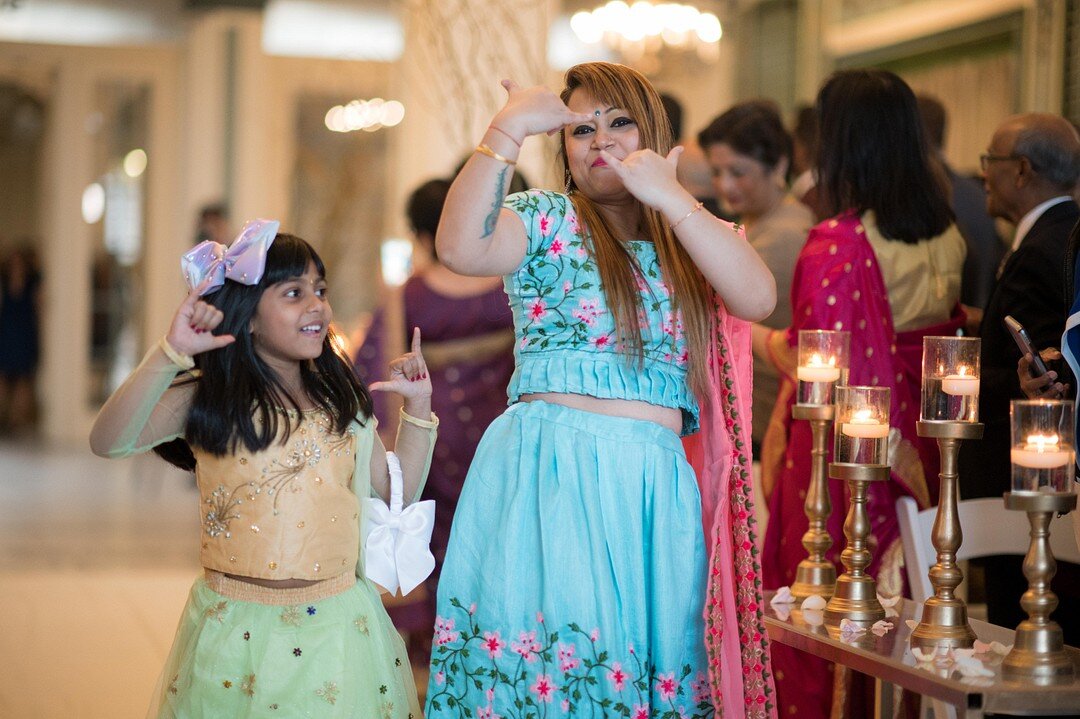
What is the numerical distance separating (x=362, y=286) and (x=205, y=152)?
1689 mm

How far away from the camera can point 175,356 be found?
1.93 m

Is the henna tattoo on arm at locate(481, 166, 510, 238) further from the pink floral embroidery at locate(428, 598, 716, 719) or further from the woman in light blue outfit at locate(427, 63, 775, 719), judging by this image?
the pink floral embroidery at locate(428, 598, 716, 719)

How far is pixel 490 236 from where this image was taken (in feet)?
6.11

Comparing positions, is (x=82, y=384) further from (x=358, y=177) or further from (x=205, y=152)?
(x=358, y=177)

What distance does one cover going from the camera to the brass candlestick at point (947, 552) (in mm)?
1996

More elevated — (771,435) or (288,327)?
(288,327)

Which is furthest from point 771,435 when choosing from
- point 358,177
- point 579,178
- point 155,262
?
point 155,262

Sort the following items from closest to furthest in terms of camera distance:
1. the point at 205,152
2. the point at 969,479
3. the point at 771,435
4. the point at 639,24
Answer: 1. the point at 969,479
2. the point at 771,435
3. the point at 639,24
4. the point at 205,152

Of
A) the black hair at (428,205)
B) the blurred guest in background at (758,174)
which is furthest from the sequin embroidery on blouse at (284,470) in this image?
the blurred guest in background at (758,174)

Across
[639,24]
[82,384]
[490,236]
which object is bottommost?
[82,384]

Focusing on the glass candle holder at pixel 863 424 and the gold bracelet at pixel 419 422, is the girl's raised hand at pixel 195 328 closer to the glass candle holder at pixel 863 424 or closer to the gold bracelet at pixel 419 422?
the gold bracelet at pixel 419 422

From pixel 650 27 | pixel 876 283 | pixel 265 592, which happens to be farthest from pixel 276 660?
pixel 650 27

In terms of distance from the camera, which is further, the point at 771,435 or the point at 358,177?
the point at 358,177

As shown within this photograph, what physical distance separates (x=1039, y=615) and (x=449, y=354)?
6.67ft
